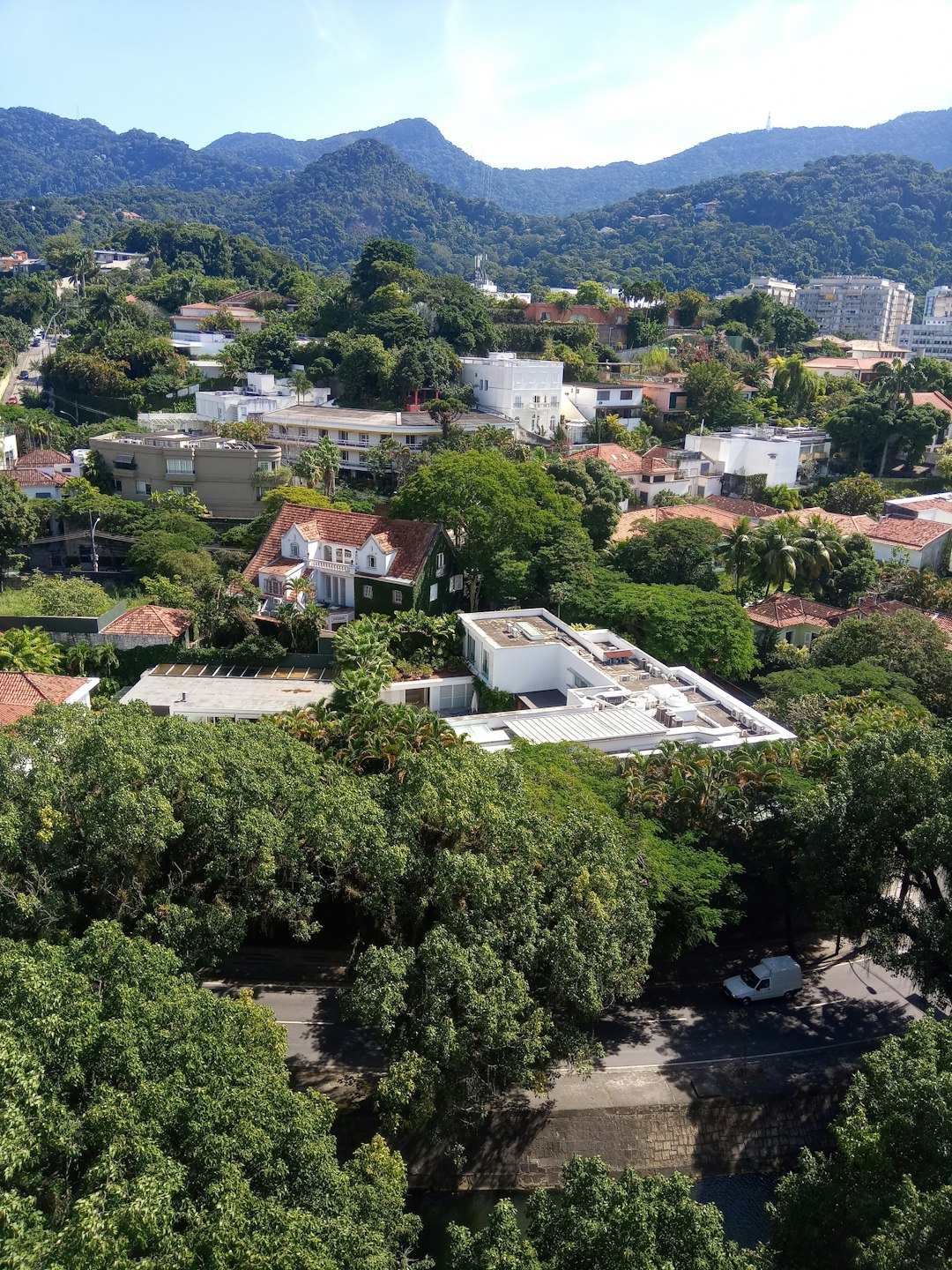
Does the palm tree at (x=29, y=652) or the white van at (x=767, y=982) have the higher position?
the palm tree at (x=29, y=652)

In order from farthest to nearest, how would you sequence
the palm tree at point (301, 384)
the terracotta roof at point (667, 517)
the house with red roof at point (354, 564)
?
the palm tree at point (301, 384) → the terracotta roof at point (667, 517) → the house with red roof at point (354, 564)

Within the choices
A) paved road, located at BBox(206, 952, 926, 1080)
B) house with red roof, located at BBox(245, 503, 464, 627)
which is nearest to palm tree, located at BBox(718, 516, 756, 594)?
house with red roof, located at BBox(245, 503, 464, 627)

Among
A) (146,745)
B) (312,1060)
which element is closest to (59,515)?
(146,745)

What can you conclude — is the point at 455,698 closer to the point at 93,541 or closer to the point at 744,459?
the point at 93,541

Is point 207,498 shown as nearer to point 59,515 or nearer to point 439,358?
point 59,515

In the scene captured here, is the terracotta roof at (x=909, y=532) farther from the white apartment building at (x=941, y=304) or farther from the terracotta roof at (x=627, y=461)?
the white apartment building at (x=941, y=304)

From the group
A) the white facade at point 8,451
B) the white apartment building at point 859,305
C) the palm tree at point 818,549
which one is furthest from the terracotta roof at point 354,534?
the white apartment building at point 859,305

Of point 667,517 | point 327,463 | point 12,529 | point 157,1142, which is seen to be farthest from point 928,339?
point 157,1142
